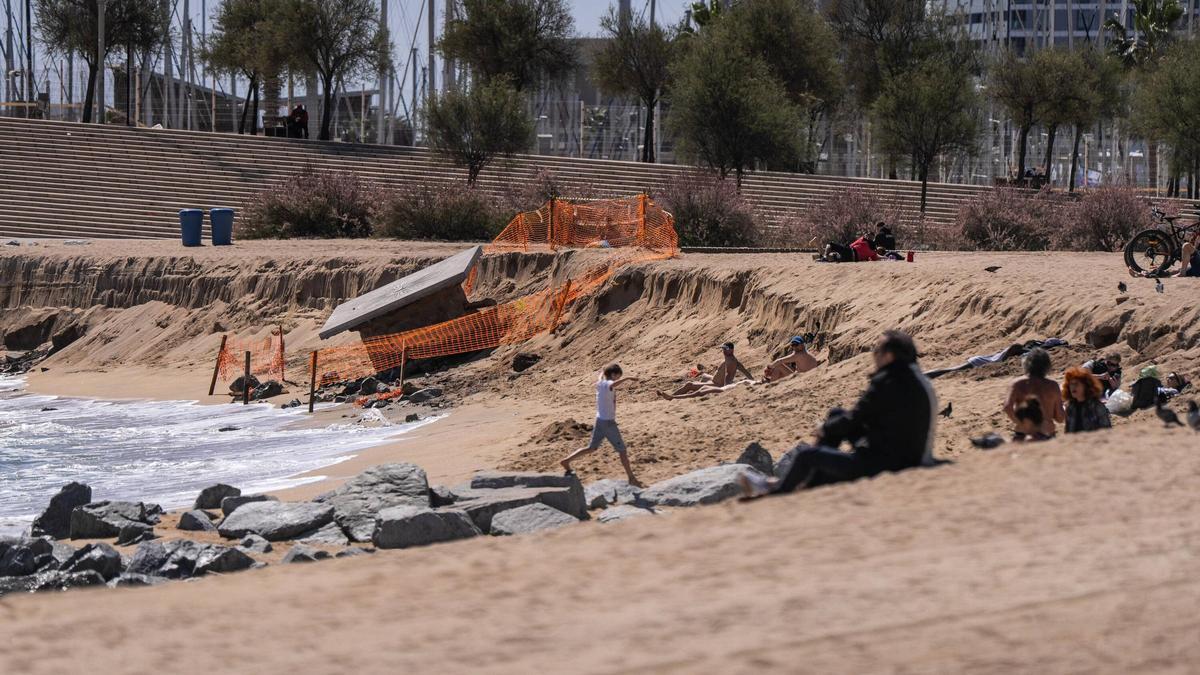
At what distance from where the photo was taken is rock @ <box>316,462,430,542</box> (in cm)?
1199

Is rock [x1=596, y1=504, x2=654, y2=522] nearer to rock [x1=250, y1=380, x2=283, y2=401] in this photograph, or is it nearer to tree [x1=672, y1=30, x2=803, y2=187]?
rock [x1=250, y1=380, x2=283, y2=401]

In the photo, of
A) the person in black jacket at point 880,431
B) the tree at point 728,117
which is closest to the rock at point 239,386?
the person in black jacket at point 880,431

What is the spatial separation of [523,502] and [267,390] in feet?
44.4

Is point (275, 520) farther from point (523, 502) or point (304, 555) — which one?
point (523, 502)

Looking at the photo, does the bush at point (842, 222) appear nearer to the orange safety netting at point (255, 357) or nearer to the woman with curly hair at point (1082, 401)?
the orange safety netting at point (255, 357)

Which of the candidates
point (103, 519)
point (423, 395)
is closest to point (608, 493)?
point (103, 519)

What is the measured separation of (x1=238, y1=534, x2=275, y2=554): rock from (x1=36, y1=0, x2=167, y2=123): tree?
53174mm

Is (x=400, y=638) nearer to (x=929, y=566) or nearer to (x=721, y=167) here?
(x=929, y=566)

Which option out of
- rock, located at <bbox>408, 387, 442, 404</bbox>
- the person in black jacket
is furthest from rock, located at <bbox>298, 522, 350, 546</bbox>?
rock, located at <bbox>408, 387, 442, 404</bbox>

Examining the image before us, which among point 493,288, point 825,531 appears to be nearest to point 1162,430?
point 825,531

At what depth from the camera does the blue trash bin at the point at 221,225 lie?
34875 millimetres

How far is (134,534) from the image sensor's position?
1229 centimetres

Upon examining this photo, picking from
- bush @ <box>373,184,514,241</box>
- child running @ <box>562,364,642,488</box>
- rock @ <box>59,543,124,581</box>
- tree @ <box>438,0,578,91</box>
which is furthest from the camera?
tree @ <box>438,0,578,91</box>

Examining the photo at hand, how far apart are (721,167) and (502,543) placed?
112 ft
